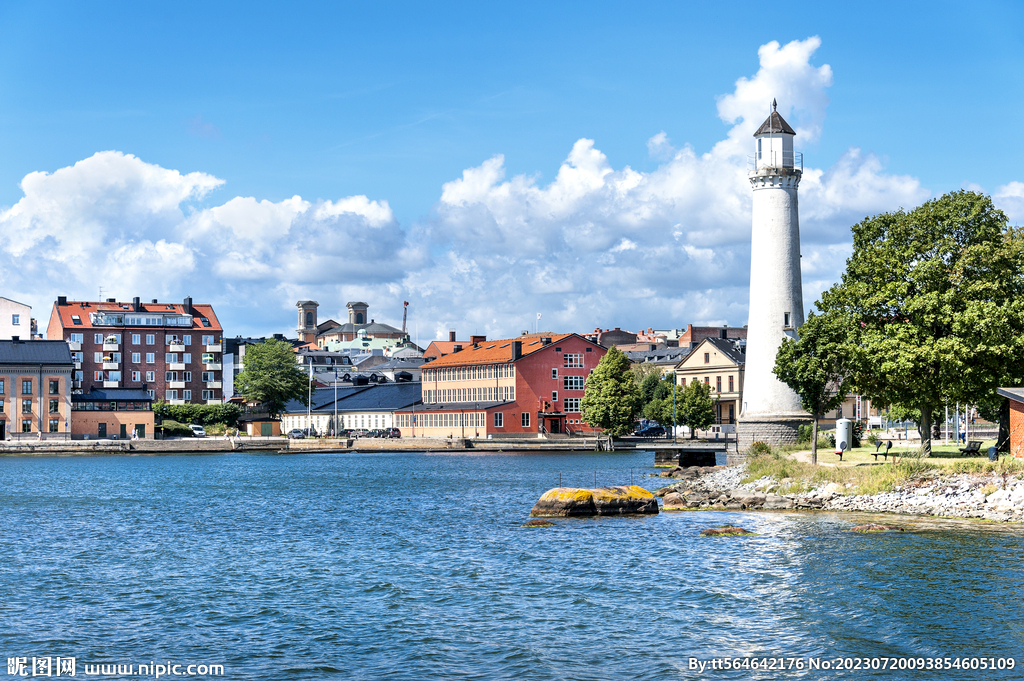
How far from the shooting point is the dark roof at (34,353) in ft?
366

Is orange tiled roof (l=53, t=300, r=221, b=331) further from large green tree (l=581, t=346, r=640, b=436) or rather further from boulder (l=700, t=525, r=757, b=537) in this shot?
boulder (l=700, t=525, r=757, b=537)

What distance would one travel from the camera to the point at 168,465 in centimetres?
9312

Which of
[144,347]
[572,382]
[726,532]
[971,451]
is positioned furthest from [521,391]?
[726,532]

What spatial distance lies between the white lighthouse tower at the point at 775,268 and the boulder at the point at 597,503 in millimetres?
→ 22172

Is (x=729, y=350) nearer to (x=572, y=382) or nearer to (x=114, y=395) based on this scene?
(x=572, y=382)

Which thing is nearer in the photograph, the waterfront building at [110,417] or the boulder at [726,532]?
the boulder at [726,532]

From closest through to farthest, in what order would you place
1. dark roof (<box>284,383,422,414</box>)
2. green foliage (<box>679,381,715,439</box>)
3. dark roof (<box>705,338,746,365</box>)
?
1. green foliage (<box>679,381,715,439</box>)
2. dark roof (<box>705,338,746,365</box>)
3. dark roof (<box>284,383,422,414</box>)

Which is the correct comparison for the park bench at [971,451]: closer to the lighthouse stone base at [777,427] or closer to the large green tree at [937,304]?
the large green tree at [937,304]

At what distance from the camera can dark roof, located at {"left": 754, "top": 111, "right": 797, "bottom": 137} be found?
213ft

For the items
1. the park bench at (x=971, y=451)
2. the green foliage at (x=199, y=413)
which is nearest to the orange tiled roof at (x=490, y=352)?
the green foliage at (x=199, y=413)

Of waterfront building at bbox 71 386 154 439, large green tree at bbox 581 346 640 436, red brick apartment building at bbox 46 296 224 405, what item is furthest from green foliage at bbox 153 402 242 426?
large green tree at bbox 581 346 640 436

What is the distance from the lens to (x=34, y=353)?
11306 centimetres

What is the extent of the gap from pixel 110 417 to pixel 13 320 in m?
28.0

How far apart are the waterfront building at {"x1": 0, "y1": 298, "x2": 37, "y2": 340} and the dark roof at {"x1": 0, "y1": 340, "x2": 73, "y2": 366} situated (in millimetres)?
20831
